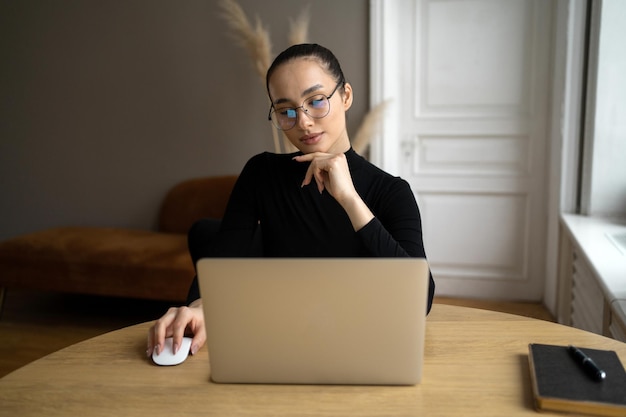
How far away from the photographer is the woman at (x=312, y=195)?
108 cm

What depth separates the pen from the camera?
0.79 meters

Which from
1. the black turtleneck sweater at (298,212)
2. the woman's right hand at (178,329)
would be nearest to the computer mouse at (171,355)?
the woman's right hand at (178,329)

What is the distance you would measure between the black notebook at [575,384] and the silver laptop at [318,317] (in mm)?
177

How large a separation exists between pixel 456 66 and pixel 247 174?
1962 millimetres

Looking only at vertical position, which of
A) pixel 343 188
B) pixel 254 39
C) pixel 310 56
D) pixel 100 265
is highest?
pixel 254 39

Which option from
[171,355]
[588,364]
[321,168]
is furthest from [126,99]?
[588,364]

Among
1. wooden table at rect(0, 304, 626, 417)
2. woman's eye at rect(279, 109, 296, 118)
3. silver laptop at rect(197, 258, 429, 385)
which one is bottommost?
wooden table at rect(0, 304, 626, 417)

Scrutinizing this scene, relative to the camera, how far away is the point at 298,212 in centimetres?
135

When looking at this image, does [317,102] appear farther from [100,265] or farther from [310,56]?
[100,265]

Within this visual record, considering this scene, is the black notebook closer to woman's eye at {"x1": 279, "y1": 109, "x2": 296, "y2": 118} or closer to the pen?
the pen

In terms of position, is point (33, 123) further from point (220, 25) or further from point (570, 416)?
point (570, 416)

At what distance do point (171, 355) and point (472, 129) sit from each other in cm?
246

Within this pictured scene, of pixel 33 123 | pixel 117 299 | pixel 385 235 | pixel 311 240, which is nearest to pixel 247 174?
pixel 311 240

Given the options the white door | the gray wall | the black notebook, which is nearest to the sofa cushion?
the gray wall
